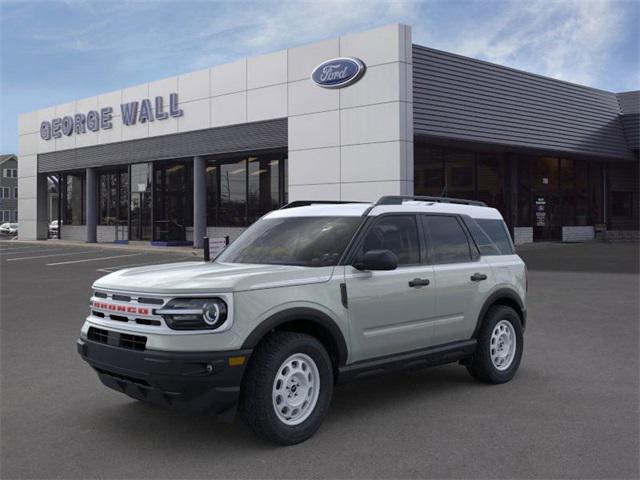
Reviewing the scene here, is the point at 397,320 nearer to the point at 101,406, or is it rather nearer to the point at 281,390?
the point at 281,390

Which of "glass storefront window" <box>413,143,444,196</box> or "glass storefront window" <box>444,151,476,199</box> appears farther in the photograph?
"glass storefront window" <box>444,151,476,199</box>

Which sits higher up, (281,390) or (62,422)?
(281,390)

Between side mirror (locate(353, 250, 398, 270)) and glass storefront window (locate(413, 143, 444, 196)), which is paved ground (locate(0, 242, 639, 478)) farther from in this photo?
glass storefront window (locate(413, 143, 444, 196))

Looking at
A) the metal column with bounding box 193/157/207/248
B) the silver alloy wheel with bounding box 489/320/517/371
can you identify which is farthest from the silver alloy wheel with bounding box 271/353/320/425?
the metal column with bounding box 193/157/207/248

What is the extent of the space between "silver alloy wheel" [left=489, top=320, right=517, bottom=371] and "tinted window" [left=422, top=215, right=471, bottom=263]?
807 mm

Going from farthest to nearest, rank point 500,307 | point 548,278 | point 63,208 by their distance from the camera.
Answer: point 63,208 < point 548,278 < point 500,307

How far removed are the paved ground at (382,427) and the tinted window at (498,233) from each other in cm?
129

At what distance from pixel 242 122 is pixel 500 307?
21328 millimetres

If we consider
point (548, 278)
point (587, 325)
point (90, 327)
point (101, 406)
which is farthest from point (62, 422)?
point (548, 278)

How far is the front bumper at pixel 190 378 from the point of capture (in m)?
4.32

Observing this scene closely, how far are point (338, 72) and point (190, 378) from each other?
19.6 meters

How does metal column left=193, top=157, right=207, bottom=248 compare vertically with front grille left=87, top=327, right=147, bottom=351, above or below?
above

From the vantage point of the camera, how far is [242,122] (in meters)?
26.7

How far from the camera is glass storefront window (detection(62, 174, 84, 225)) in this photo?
1560 inches
